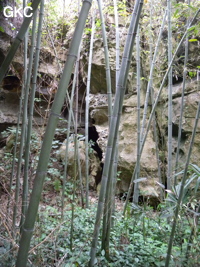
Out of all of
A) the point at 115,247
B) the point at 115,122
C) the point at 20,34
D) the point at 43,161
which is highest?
the point at 20,34

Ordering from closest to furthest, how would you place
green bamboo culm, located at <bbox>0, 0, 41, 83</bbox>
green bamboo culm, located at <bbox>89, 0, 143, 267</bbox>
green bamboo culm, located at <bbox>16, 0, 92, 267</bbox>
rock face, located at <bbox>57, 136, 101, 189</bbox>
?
green bamboo culm, located at <bbox>16, 0, 92, 267</bbox> → green bamboo culm, located at <bbox>0, 0, 41, 83</bbox> → green bamboo culm, located at <bbox>89, 0, 143, 267</bbox> → rock face, located at <bbox>57, 136, 101, 189</bbox>

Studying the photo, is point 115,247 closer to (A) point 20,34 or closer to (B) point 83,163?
(A) point 20,34

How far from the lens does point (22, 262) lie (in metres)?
0.85

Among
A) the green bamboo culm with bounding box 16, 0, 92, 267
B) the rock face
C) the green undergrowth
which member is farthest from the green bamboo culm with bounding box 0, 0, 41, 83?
the rock face

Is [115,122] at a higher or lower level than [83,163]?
higher

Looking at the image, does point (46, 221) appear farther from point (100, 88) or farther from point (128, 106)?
point (100, 88)

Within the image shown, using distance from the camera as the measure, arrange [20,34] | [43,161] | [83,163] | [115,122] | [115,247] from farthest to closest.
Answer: [83,163] → [115,247] → [115,122] → [20,34] → [43,161]

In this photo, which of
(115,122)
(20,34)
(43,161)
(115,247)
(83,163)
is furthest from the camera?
(83,163)

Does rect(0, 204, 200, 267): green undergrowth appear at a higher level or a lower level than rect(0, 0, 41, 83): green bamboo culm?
lower

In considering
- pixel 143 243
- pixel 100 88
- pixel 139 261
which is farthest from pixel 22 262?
pixel 100 88

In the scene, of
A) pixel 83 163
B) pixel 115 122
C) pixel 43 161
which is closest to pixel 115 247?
pixel 115 122

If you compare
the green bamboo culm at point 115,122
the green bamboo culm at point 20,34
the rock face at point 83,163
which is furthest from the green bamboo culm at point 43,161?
the rock face at point 83,163

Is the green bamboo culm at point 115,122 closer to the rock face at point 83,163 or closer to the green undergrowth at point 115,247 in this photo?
the green undergrowth at point 115,247

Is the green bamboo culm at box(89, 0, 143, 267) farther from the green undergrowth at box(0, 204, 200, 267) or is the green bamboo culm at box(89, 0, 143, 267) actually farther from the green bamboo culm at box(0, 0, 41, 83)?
the green bamboo culm at box(0, 0, 41, 83)
